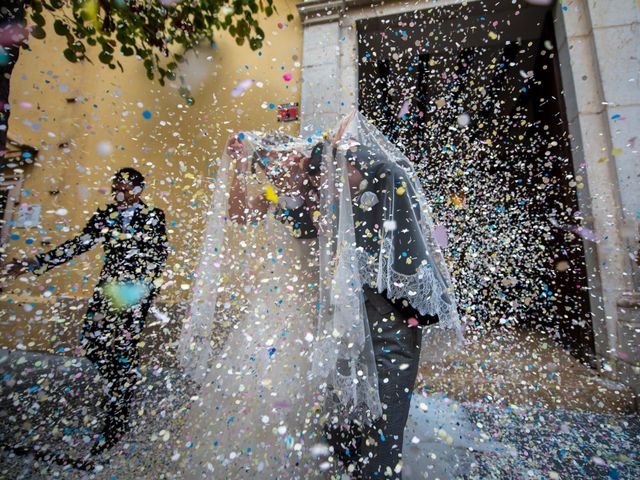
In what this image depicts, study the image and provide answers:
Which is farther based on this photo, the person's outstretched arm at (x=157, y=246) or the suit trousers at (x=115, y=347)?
the person's outstretched arm at (x=157, y=246)

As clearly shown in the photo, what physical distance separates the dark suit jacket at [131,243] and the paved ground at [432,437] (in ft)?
2.97

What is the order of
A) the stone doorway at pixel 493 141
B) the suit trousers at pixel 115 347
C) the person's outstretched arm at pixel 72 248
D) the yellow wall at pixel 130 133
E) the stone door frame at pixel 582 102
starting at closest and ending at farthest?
the person's outstretched arm at pixel 72 248 → the suit trousers at pixel 115 347 → the stone door frame at pixel 582 102 → the stone doorway at pixel 493 141 → the yellow wall at pixel 130 133

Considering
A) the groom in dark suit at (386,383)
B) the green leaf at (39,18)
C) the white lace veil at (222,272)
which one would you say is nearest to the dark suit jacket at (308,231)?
the groom in dark suit at (386,383)

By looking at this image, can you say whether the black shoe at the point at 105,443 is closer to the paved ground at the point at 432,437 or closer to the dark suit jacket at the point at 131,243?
the paved ground at the point at 432,437

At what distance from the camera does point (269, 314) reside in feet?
6.20

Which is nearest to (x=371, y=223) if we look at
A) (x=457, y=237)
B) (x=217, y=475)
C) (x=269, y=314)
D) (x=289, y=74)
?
(x=269, y=314)

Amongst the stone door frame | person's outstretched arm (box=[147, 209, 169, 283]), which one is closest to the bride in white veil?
person's outstretched arm (box=[147, 209, 169, 283])

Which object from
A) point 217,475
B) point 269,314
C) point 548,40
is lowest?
point 217,475

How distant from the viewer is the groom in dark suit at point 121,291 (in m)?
2.29

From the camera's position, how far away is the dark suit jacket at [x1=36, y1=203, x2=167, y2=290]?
7.81ft

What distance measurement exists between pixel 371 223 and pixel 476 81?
14.1ft

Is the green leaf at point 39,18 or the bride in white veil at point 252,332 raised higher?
the green leaf at point 39,18

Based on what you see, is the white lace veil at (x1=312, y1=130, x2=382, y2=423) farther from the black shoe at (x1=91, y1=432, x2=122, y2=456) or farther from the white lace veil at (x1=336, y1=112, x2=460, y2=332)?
the black shoe at (x1=91, y1=432, x2=122, y2=456)

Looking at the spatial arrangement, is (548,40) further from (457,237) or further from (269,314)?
(269,314)
